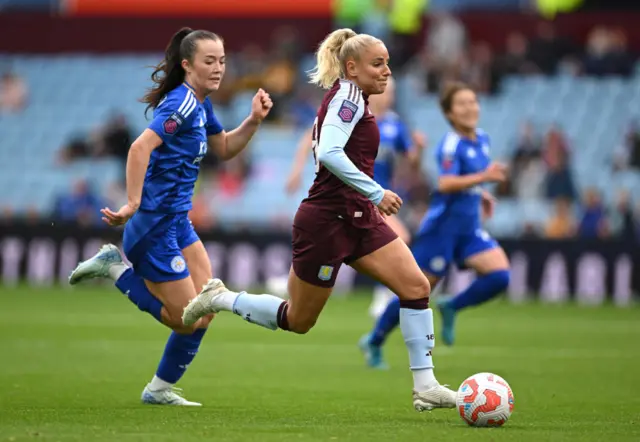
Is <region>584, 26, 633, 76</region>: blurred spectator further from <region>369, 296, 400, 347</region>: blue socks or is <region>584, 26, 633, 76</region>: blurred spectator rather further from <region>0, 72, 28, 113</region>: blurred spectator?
<region>369, 296, 400, 347</region>: blue socks

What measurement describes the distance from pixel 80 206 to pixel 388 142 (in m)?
12.7

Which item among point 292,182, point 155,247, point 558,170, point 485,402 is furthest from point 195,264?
point 558,170

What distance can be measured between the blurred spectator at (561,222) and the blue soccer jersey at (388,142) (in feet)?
31.5

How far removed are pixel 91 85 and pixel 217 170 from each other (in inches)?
209

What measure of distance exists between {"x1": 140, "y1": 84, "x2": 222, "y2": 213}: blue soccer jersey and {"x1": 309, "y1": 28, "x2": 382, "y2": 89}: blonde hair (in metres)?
0.88

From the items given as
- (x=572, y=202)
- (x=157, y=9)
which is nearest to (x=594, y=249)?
(x=572, y=202)

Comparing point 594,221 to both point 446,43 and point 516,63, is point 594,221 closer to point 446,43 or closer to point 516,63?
point 516,63

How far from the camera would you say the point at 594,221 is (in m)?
21.6

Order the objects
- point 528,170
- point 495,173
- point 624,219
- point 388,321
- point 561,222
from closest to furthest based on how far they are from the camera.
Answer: point 495,173
point 388,321
point 624,219
point 561,222
point 528,170

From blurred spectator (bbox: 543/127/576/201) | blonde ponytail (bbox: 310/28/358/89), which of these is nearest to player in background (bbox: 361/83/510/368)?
blonde ponytail (bbox: 310/28/358/89)

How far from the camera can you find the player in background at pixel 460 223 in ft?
37.5

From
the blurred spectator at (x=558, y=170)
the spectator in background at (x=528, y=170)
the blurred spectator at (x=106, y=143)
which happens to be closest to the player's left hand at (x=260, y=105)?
the blurred spectator at (x=558, y=170)

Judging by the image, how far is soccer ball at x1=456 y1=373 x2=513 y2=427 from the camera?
7250 mm

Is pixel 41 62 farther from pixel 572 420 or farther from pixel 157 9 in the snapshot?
pixel 572 420
